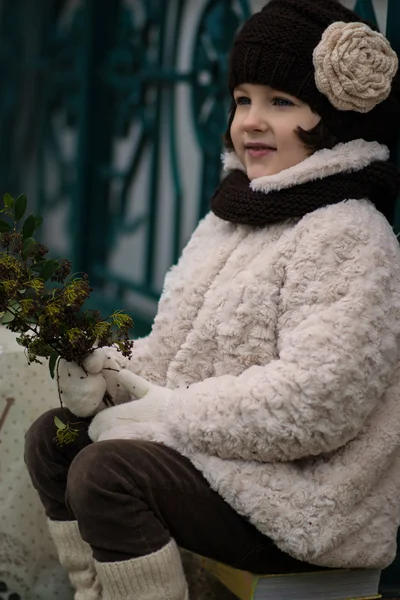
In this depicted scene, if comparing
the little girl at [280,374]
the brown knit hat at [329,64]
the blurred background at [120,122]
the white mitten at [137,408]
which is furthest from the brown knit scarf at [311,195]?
the blurred background at [120,122]

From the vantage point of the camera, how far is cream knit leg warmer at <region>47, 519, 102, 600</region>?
2.83 metres

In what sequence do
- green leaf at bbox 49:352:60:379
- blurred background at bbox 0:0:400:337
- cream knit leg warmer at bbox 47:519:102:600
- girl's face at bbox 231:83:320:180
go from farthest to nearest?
blurred background at bbox 0:0:400:337
cream knit leg warmer at bbox 47:519:102:600
girl's face at bbox 231:83:320:180
green leaf at bbox 49:352:60:379

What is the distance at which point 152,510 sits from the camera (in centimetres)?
251

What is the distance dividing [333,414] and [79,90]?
13.4 feet

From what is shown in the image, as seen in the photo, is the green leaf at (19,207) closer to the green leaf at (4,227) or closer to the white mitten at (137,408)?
the green leaf at (4,227)

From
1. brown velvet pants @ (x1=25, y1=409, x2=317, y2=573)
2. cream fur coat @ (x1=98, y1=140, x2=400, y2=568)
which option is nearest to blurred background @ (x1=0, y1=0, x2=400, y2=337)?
cream fur coat @ (x1=98, y1=140, x2=400, y2=568)

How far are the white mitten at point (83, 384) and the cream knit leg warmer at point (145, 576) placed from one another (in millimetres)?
391

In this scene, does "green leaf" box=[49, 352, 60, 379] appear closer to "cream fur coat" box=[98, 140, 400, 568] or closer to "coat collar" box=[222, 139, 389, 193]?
"cream fur coat" box=[98, 140, 400, 568]

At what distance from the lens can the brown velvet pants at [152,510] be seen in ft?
8.10

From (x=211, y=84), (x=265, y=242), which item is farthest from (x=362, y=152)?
(x=211, y=84)

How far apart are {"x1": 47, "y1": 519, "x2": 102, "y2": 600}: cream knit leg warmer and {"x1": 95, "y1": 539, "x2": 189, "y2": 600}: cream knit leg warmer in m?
0.31

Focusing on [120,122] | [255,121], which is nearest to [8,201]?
[255,121]

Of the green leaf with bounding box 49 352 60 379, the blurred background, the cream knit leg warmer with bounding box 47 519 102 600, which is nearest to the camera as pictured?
the green leaf with bounding box 49 352 60 379

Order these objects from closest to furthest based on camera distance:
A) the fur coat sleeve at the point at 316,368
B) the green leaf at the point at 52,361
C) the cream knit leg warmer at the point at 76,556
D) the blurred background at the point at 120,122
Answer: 1. the fur coat sleeve at the point at 316,368
2. the green leaf at the point at 52,361
3. the cream knit leg warmer at the point at 76,556
4. the blurred background at the point at 120,122
